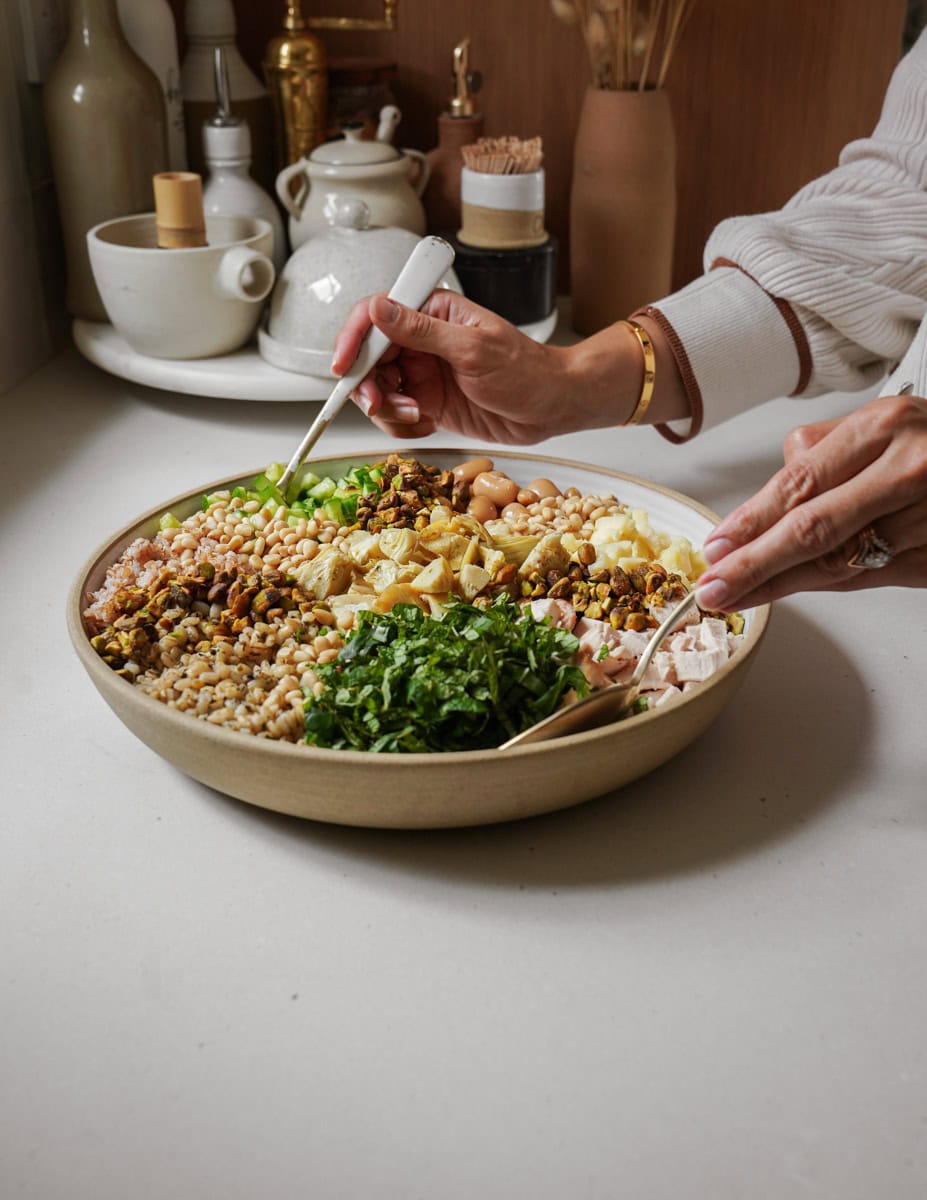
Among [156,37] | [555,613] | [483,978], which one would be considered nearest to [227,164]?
[156,37]

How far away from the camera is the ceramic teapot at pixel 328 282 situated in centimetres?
138

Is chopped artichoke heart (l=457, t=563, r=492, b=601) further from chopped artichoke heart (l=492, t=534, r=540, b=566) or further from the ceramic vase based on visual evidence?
the ceramic vase

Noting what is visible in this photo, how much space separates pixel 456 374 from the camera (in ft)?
3.73

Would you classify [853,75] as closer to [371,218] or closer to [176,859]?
[371,218]

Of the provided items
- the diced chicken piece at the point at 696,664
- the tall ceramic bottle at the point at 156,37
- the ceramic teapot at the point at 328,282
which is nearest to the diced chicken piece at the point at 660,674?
the diced chicken piece at the point at 696,664

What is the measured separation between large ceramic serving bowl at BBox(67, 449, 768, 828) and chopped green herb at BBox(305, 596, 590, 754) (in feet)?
0.14

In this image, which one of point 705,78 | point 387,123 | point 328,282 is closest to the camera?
point 328,282

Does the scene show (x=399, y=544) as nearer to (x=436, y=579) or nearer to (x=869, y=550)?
(x=436, y=579)

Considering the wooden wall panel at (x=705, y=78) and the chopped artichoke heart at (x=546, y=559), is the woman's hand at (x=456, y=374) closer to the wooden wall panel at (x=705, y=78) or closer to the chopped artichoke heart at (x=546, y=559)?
the chopped artichoke heart at (x=546, y=559)

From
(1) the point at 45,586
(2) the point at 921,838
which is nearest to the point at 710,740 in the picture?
(2) the point at 921,838

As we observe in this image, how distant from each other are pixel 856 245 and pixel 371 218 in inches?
24.6

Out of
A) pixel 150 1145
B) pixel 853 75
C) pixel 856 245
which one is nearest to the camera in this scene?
pixel 150 1145

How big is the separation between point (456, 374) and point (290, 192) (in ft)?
1.99

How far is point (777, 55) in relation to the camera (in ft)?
5.54
